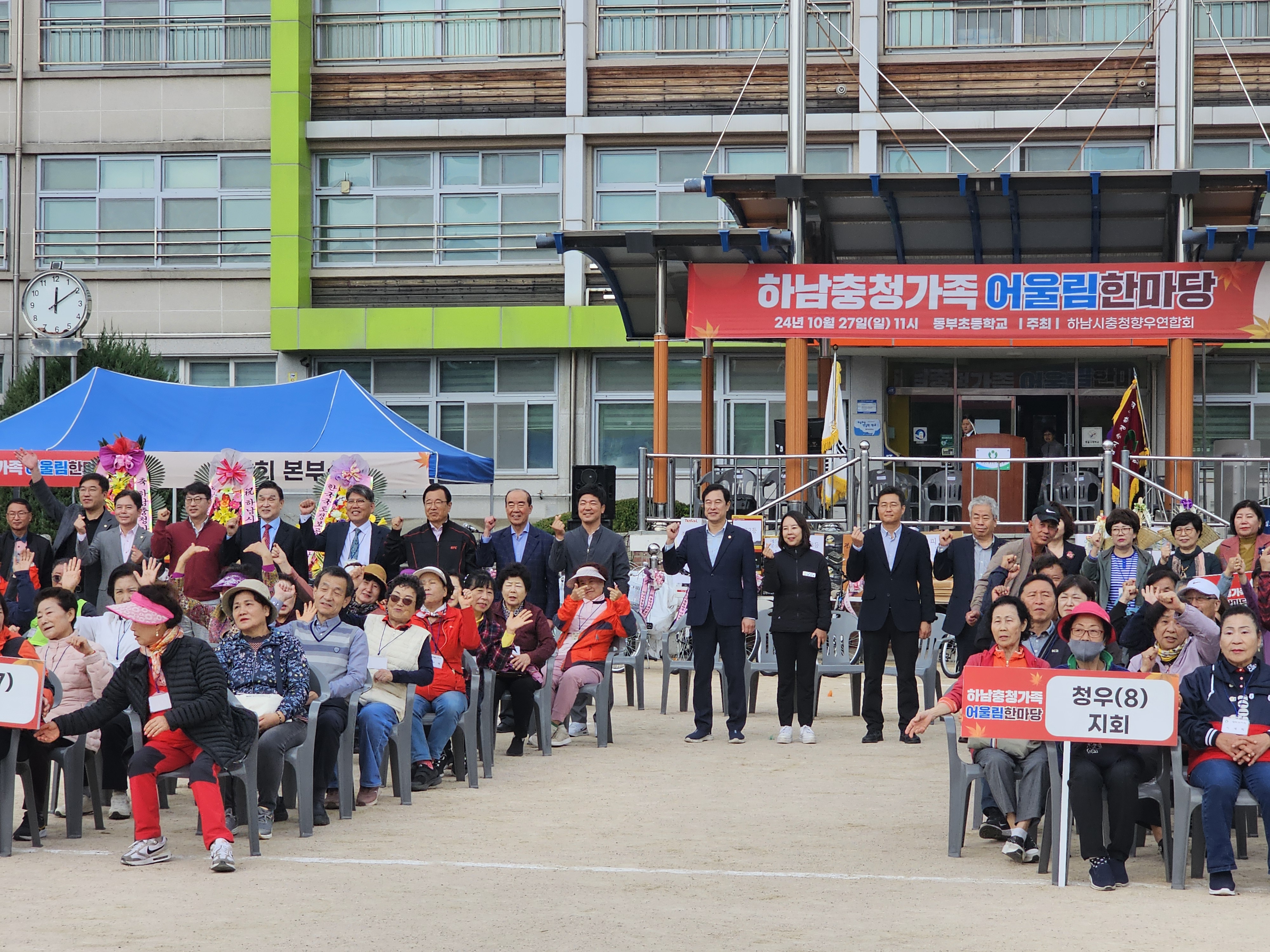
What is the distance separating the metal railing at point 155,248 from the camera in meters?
28.1

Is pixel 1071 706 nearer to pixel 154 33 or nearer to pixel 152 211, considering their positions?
pixel 152 211

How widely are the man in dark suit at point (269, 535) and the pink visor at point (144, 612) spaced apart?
4.03 m

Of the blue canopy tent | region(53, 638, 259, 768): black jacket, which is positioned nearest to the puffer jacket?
region(53, 638, 259, 768): black jacket

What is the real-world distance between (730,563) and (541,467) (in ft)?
53.5

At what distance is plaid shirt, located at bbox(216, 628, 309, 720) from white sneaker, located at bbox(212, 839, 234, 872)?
35.8 inches

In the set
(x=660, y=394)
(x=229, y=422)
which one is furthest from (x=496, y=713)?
(x=660, y=394)

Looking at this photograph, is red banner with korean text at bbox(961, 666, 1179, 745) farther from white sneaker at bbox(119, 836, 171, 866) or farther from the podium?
the podium

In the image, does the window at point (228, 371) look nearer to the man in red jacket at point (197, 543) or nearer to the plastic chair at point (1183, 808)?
the man in red jacket at point (197, 543)

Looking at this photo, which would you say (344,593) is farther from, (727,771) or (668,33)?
(668,33)

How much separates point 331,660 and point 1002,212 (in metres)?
12.3

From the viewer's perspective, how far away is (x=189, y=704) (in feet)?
24.1

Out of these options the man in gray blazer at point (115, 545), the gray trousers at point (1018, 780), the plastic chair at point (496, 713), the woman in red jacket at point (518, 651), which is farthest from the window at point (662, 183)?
the gray trousers at point (1018, 780)


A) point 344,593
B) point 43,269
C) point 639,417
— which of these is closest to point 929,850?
point 344,593

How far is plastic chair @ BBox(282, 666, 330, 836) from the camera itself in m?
7.99
